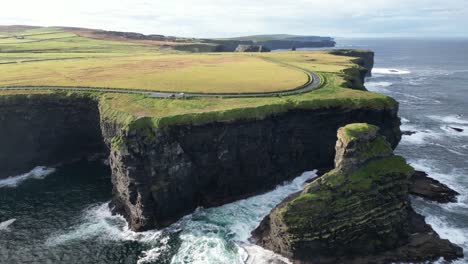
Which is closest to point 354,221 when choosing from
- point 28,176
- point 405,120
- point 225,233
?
point 225,233

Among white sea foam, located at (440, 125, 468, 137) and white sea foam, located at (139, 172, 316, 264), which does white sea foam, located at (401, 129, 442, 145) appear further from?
white sea foam, located at (139, 172, 316, 264)

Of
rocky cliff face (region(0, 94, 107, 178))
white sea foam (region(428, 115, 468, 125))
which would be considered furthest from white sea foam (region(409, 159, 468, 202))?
rocky cliff face (region(0, 94, 107, 178))

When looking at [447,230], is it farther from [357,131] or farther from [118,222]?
[118,222]

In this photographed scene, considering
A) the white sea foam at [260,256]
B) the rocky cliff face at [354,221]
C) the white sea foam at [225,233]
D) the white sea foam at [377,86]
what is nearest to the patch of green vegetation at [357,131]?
the rocky cliff face at [354,221]

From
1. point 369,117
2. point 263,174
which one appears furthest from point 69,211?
point 369,117

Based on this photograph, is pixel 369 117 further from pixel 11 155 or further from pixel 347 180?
pixel 11 155

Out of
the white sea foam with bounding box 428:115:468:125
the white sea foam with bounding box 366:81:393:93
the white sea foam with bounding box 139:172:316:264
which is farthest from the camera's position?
the white sea foam with bounding box 366:81:393:93
